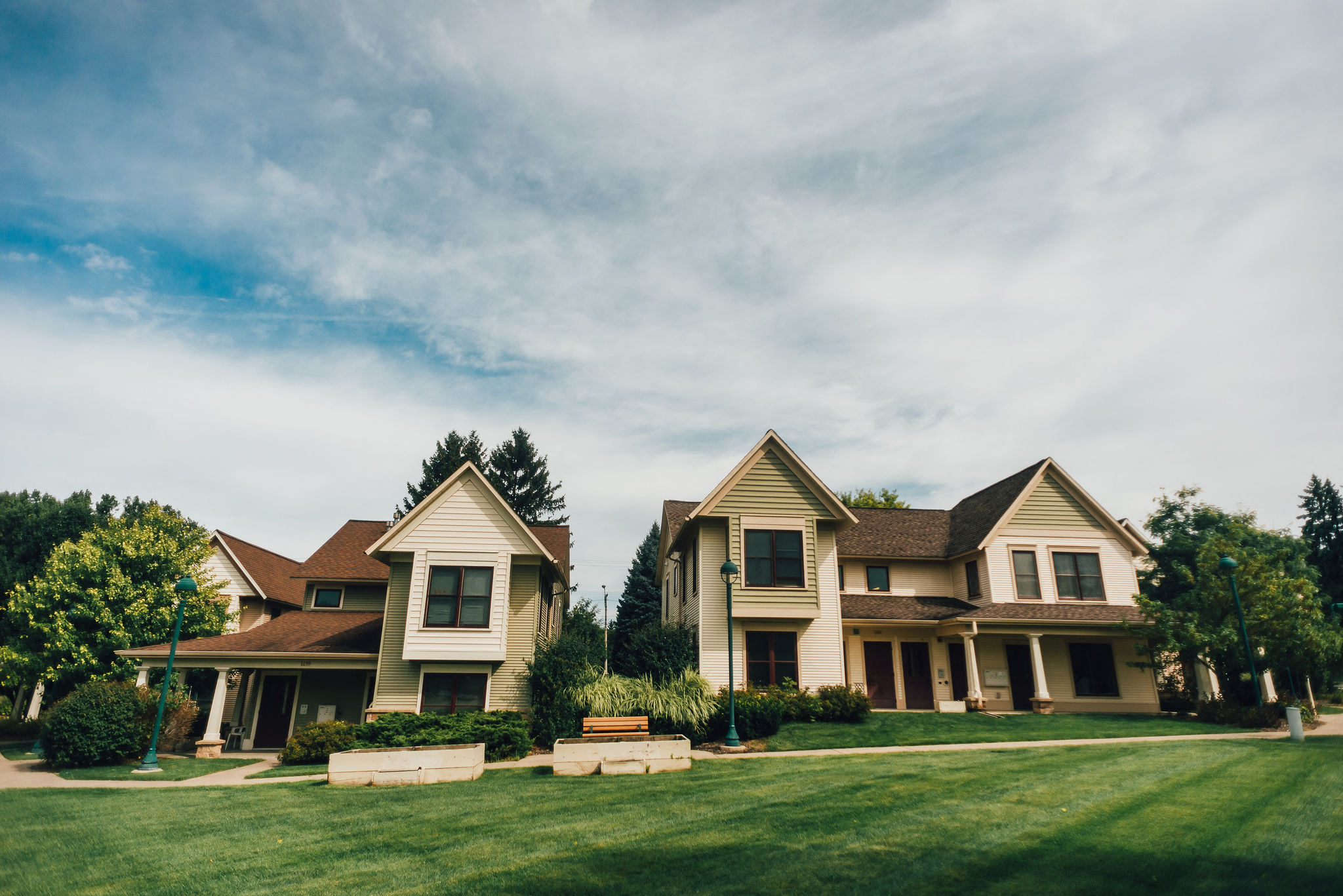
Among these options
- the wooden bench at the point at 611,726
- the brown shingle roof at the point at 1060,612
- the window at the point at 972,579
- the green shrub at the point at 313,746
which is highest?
the window at the point at 972,579

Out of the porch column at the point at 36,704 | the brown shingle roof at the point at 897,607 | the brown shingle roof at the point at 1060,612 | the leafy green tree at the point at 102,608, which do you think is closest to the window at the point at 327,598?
the leafy green tree at the point at 102,608

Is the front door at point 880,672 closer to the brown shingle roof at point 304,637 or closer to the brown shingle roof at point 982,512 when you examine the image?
the brown shingle roof at point 982,512

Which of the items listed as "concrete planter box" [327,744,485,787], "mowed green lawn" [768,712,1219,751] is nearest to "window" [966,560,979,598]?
"mowed green lawn" [768,712,1219,751]

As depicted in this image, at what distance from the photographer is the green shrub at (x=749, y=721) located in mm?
19266

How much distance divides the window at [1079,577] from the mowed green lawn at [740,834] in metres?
13.8

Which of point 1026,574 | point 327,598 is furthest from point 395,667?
point 1026,574

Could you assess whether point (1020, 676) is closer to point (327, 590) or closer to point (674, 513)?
point (674, 513)

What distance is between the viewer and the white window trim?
1107 inches

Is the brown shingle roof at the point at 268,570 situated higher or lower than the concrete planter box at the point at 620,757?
higher

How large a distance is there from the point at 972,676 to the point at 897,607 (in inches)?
135

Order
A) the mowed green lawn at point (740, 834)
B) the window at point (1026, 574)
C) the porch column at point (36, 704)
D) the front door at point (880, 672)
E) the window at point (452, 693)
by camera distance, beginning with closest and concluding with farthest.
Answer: the mowed green lawn at point (740, 834), the window at point (452, 693), the front door at point (880, 672), the window at point (1026, 574), the porch column at point (36, 704)

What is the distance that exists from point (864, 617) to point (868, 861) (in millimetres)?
18925

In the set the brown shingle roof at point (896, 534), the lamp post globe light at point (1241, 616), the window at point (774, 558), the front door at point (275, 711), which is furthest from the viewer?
the brown shingle roof at point (896, 534)

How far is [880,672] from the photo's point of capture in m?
26.7
